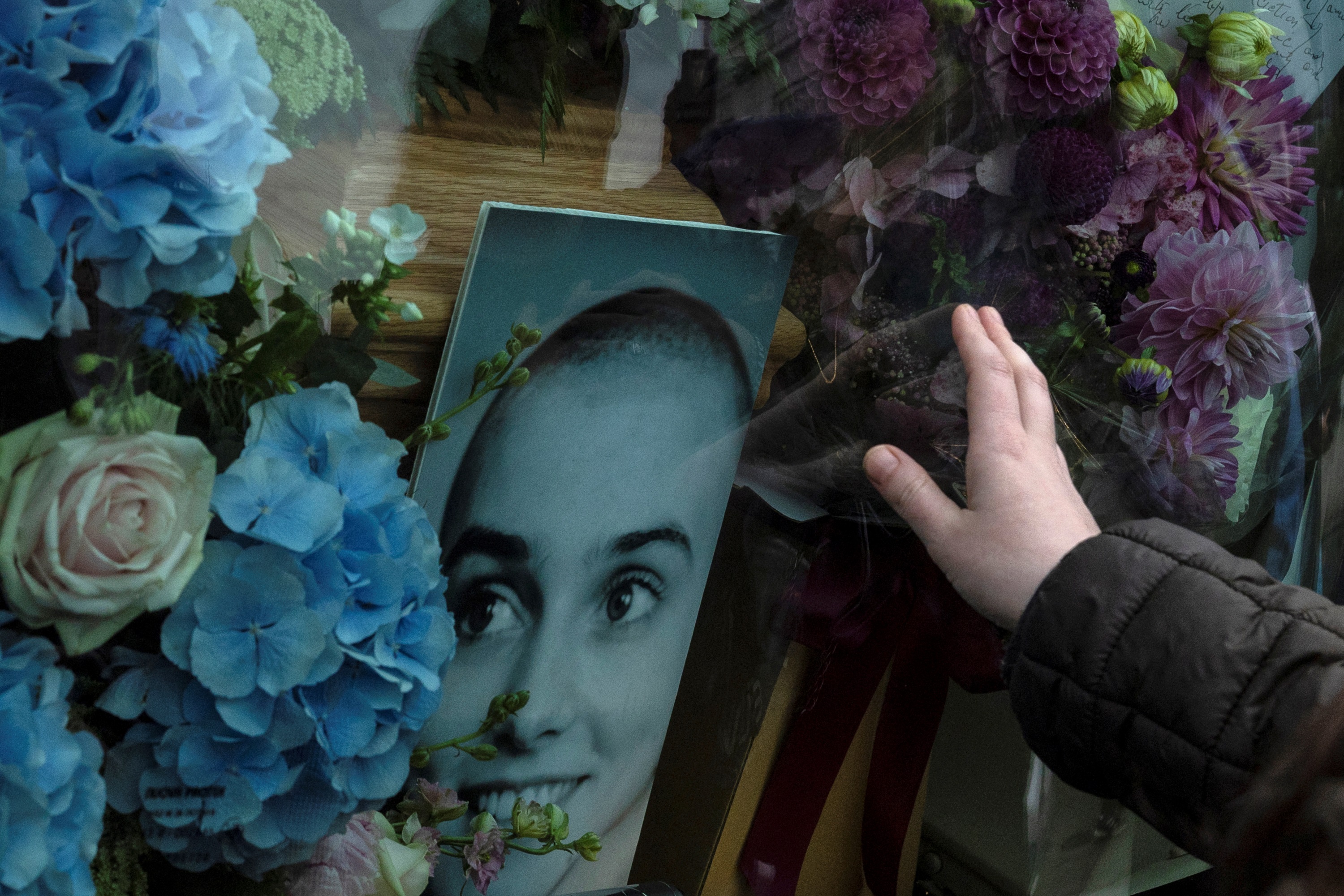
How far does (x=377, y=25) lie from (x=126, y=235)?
24 centimetres

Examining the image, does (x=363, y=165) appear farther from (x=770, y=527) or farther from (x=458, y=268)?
(x=770, y=527)

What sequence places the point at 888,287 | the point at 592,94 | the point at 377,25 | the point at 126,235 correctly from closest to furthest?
the point at 126,235
the point at 377,25
the point at 592,94
the point at 888,287

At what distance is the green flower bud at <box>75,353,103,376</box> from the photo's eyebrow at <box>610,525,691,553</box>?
42cm

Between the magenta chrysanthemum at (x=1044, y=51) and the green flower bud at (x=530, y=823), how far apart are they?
2.14 feet

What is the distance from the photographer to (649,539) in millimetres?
840

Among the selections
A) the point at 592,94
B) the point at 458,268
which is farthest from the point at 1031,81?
the point at 458,268

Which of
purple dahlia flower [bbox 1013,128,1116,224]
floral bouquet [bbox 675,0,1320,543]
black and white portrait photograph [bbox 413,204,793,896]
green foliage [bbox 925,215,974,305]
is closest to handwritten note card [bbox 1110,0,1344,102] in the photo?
Result: floral bouquet [bbox 675,0,1320,543]

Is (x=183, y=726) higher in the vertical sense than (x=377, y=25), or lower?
lower

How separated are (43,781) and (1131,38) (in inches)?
35.2

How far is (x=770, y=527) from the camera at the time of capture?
922 millimetres

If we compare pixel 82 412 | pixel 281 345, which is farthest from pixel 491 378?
pixel 82 412

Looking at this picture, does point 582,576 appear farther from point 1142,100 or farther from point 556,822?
point 1142,100

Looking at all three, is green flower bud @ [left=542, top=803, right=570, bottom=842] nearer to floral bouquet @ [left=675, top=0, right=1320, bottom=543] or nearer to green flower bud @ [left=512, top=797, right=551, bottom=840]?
green flower bud @ [left=512, top=797, right=551, bottom=840]

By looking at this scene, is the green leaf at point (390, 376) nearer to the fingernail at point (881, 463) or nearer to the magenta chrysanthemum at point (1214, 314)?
the fingernail at point (881, 463)
